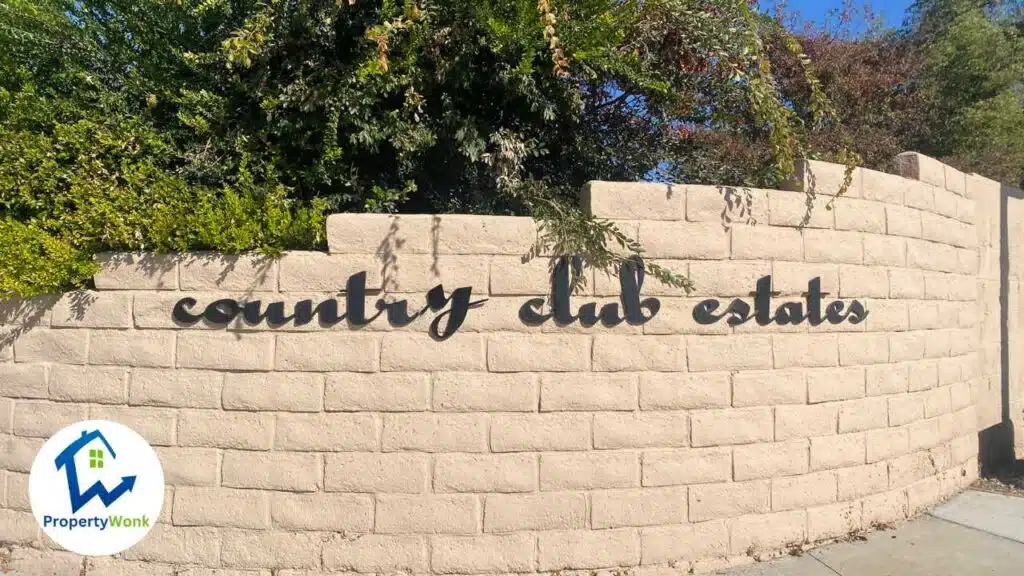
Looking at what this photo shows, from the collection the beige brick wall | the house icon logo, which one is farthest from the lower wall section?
the house icon logo

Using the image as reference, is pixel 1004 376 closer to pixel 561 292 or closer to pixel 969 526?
pixel 969 526

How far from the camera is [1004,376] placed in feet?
20.0

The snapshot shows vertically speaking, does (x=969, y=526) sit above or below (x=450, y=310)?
below

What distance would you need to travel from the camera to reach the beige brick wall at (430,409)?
3.68 metres

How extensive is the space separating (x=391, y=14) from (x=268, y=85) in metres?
1.03

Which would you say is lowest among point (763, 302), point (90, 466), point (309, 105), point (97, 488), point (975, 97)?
point (97, 488)

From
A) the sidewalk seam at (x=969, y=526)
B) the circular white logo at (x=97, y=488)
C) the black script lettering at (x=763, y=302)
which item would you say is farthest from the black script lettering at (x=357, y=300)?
the sidewalk seam at (x=969, y=526)

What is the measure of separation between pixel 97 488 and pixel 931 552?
5378mm

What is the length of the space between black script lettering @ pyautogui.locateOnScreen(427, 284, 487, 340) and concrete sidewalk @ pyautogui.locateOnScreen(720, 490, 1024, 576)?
7.70ft

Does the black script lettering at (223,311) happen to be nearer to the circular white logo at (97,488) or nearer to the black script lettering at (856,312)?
the circular white logo at (97,488)

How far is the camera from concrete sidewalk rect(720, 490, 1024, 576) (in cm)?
385

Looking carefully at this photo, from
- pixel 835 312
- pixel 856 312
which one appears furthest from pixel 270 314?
pixel 856 312

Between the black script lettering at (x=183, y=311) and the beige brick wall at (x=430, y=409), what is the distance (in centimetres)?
4

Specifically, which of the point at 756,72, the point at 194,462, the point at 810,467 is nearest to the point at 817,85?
the point at 756,72
